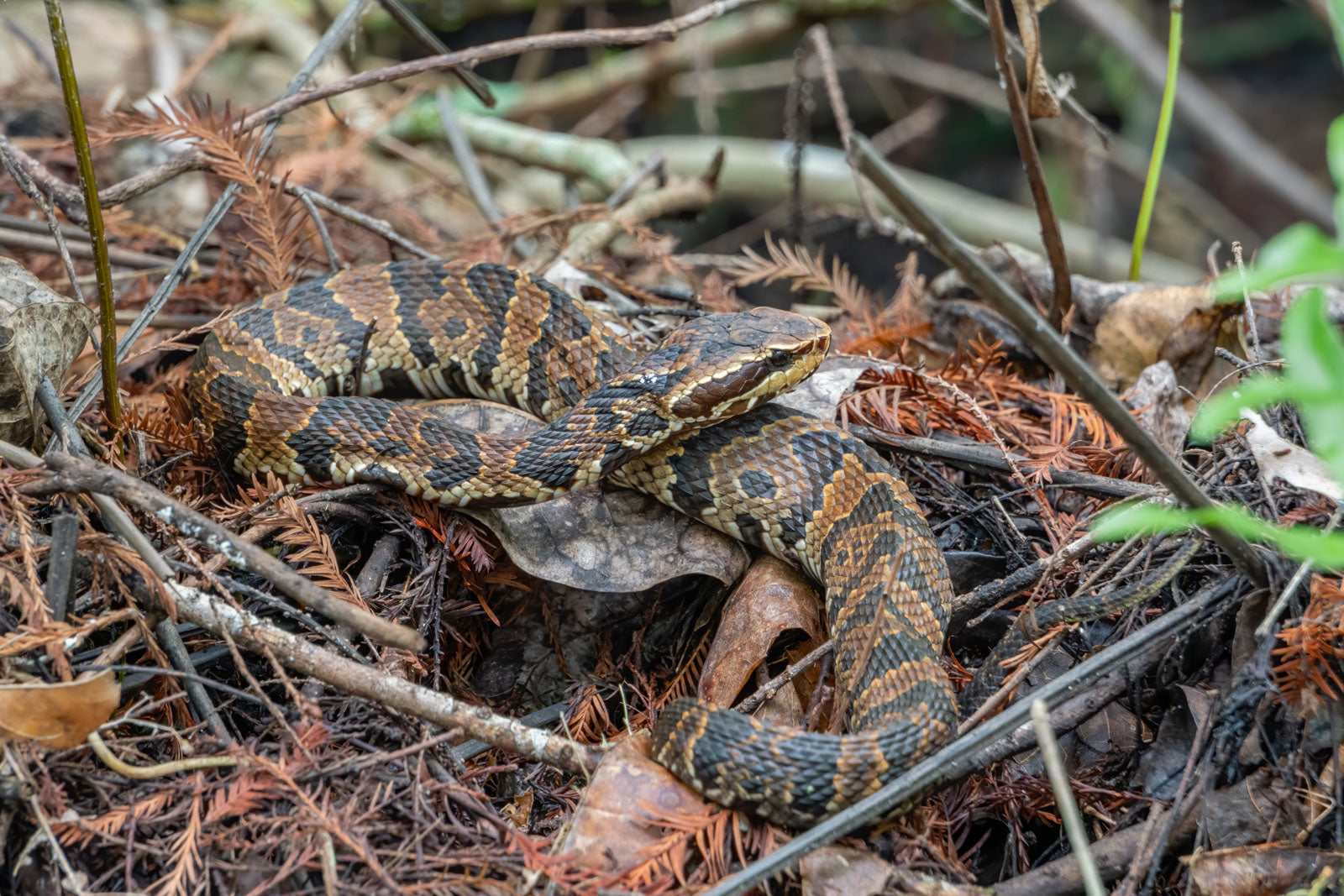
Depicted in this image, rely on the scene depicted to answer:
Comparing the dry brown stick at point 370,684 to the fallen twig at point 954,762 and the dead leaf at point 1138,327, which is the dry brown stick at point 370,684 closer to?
the fallen twig at point 954,762

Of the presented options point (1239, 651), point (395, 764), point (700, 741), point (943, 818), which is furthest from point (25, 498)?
point (1239, 651)

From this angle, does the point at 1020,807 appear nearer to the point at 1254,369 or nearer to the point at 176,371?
the point at 1254,369

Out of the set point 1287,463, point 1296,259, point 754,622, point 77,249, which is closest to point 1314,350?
point 1296,259

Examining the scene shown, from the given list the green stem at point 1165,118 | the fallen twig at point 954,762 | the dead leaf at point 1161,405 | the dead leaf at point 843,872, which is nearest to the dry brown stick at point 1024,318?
the fallen twig at point 954,762

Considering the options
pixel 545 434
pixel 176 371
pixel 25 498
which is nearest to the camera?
pixel 25 498

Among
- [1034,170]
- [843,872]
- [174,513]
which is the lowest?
[843,872]

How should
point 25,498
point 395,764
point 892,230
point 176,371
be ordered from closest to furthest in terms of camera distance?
point 395,764 < point 25,498 < point 176,371 < point 892,230

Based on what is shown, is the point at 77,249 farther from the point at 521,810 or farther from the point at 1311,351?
the point at 1311,351
